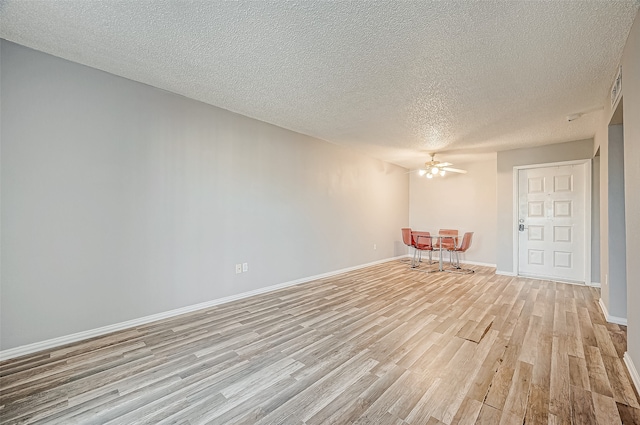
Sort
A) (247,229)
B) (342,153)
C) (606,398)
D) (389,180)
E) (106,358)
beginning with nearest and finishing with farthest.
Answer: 1. (606,398)
2. (106,358)
3. (247,229)
4. (342,153)
5. (389,180)

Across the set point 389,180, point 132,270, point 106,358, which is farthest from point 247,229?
point 389,180

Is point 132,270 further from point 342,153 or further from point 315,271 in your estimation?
point 342,153

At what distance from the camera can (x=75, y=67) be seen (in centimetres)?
249

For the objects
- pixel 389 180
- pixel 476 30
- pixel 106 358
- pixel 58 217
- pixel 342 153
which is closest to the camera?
pixel 476 30

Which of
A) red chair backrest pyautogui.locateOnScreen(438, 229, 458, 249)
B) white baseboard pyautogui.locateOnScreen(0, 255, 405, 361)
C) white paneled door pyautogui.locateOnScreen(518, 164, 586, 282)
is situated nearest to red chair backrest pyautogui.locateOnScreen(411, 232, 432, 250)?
red chair backrest pyautogui.locateOnScreen(438, 229, 458, 249)

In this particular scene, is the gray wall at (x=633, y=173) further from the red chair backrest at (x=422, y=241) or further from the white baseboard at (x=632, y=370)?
the red chair backrest at (x=422, y=241)

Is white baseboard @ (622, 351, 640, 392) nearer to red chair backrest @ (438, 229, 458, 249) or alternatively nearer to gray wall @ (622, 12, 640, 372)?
gray wall @ (622, 12, 640, 372)

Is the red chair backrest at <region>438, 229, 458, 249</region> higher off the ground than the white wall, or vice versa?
the white wall

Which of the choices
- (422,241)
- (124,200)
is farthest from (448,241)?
(124,200)

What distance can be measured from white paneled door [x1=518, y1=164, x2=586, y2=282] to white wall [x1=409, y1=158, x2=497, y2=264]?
102cm

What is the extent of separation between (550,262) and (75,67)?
7359 millimetres

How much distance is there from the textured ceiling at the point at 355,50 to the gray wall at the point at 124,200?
0.30m

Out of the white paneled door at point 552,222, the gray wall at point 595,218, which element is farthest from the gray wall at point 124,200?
the gray wall at point 595,218

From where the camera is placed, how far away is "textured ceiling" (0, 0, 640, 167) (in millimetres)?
1806
